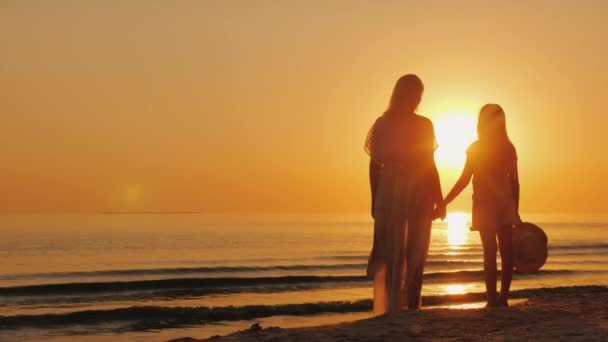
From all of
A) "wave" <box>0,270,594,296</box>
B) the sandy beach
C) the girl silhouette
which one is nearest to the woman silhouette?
the sandy beach

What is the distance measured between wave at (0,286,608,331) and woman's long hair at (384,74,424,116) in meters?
7.17

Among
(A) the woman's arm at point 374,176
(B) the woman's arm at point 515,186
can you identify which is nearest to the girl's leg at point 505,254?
(B) the woman's arm at point 515,186

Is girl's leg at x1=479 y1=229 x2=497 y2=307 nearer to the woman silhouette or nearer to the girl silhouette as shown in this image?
the girl silhouette

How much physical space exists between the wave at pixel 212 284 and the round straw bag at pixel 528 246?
40.8ft

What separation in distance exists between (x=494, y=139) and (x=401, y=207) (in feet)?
5.68

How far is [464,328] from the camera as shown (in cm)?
706

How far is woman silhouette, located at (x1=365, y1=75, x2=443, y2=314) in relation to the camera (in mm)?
8016

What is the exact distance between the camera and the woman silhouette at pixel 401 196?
8.02 m

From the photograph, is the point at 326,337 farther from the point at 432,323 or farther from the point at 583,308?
the point at 583,308

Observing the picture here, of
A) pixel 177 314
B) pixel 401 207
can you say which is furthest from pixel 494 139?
pixel 177 314

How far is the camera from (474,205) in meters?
9.09

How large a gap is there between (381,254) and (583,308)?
2.44 m

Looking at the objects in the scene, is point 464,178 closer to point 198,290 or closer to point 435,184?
point 435,184

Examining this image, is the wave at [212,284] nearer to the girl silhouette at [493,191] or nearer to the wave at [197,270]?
the wave at [197,270]
